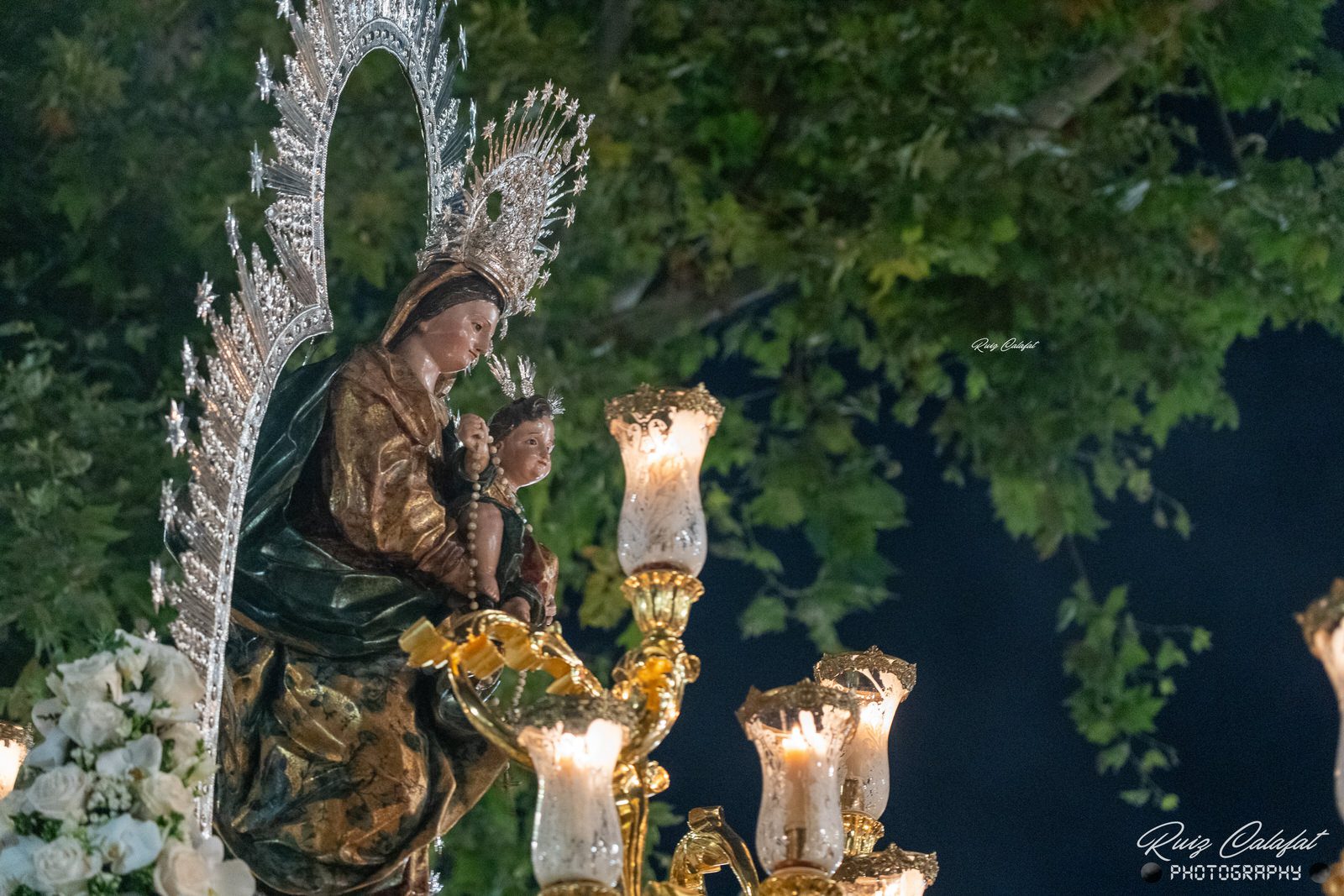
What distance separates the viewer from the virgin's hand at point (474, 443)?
3.84 m

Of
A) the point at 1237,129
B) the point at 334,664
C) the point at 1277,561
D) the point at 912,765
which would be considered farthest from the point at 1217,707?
the point at 334,664

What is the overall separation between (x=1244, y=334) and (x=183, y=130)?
12.1ft

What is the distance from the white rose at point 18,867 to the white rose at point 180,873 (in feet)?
0.52

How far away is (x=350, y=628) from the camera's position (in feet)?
11.6

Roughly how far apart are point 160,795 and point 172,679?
166 millimetres

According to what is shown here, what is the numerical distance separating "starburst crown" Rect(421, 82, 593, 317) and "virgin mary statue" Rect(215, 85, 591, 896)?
6.9 inches

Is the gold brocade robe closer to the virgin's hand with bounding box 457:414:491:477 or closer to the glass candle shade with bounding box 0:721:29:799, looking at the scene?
the virgin's hand with bounding box 457:414:491:477

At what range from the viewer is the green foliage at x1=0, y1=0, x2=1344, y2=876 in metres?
6.27

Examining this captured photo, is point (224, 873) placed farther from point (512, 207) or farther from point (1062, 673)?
point (1062, 673)

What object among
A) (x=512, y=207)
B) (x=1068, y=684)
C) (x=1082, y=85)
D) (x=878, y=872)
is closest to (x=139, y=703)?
(x=878, y=872)

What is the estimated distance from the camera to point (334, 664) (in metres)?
3.52

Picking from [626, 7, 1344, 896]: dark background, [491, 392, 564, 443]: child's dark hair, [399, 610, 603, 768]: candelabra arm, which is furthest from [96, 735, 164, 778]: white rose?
[626, 7, 1344, 896]: dark background

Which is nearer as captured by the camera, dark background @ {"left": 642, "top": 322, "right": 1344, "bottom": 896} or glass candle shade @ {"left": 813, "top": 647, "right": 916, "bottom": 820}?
glass candle shade @ {"left": 813, "top": 647, "right": 916, "bottom": 820}
